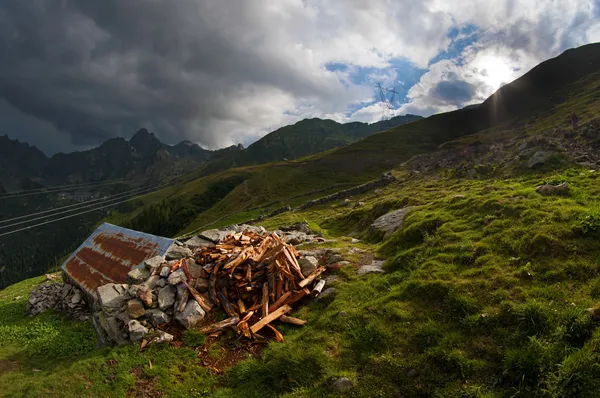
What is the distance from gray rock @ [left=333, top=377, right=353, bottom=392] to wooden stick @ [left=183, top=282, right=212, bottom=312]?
7.19 meters

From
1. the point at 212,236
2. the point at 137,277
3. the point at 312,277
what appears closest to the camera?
the point at 312,277

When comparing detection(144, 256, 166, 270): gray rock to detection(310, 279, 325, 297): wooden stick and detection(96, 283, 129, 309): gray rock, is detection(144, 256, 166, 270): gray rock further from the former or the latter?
detection(310, 279, 325, 297): wooden stick

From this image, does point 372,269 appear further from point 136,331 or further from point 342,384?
point 136,331

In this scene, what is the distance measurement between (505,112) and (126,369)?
23525cm

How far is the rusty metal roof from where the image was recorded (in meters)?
18.8

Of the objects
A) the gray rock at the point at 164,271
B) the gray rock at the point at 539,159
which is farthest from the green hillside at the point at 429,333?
the gray rock at the point at 539,159

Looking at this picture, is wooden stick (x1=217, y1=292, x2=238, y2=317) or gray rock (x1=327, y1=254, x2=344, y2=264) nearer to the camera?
wooden stick (x1=217, y1=292, x2=238, y2=317)

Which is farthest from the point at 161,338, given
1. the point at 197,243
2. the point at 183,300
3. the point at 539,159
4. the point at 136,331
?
the point at 539,159

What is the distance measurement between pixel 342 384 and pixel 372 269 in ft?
23.8

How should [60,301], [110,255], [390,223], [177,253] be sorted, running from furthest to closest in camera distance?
[390,223] → [110,255] → [60,301] → [177,253]

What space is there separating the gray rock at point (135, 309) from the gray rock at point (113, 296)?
2.46 feet

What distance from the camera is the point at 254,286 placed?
14.3 metres

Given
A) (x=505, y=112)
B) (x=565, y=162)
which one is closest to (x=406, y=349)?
(x=565, y=162)

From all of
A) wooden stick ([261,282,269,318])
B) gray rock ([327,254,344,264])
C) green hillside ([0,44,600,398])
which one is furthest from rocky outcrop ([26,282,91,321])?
gray rock ([327,254,344,264])
